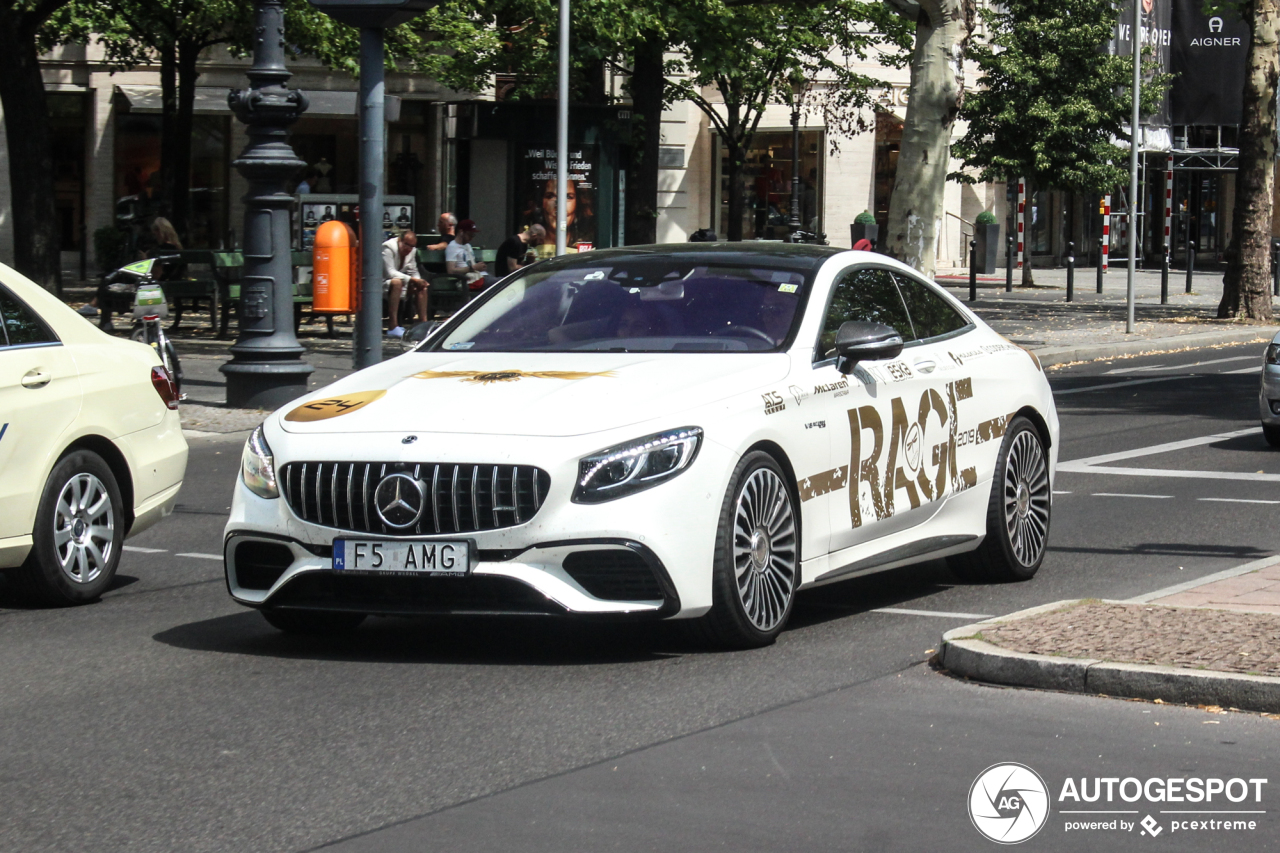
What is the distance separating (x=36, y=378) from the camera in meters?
7.79

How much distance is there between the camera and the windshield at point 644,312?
7359mm

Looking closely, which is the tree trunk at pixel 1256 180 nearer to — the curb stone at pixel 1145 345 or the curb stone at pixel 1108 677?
the curb stone at pixel 1145 345

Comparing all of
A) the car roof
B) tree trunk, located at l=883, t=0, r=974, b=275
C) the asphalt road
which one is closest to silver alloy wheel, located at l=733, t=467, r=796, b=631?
the asphalt road

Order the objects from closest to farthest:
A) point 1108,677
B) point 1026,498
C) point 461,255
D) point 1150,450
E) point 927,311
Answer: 1. point 1108,677
2. point 927,311
3. point 1026,498
4. point 1150,450
5. point 461,255

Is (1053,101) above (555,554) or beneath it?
above

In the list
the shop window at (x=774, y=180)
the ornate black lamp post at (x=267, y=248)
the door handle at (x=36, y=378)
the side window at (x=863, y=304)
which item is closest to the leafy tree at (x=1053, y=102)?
the shop window at (x=774, y=180)

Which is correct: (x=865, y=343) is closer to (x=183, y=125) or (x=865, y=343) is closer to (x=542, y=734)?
(x=542, y=734)

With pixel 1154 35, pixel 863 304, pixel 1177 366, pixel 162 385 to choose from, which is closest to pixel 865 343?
pixel 863 304

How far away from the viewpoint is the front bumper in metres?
Answer: 6.25

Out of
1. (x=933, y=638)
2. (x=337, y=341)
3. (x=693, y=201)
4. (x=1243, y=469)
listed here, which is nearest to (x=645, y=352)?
(x=933, y=638)

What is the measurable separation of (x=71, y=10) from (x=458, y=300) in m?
8.69

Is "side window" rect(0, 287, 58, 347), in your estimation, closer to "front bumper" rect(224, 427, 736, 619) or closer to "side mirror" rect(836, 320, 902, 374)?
"front bumper" rect(224, 427, 736, 619)
